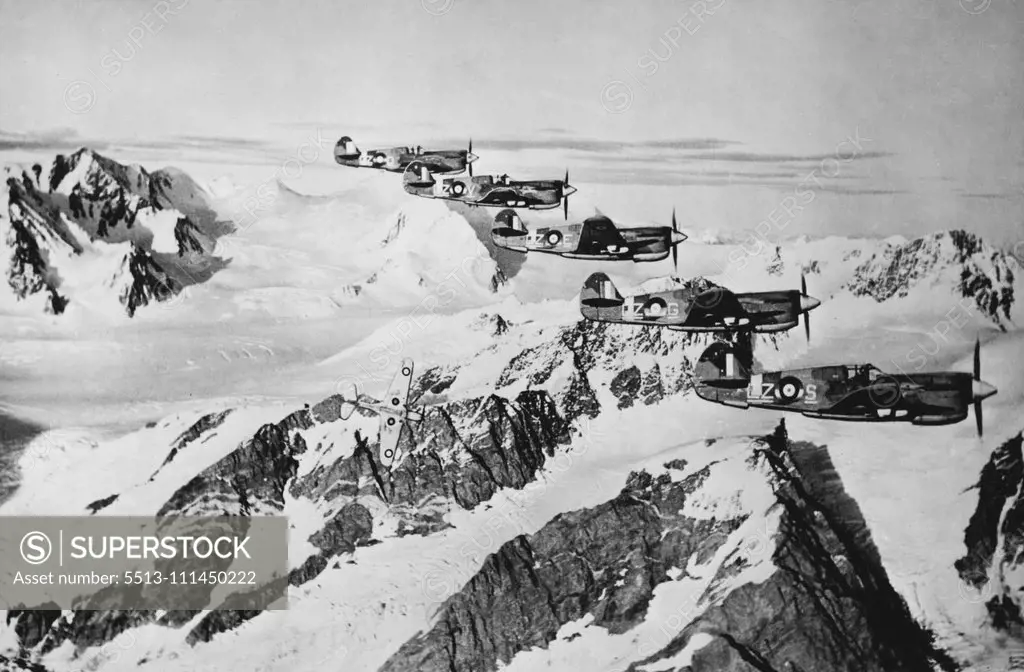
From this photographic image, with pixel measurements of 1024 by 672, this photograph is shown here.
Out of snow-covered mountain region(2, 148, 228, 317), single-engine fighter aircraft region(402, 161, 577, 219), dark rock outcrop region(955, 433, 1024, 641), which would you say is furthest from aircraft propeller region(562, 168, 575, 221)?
dark rock outcrop region(955, 433, 1024, 641)

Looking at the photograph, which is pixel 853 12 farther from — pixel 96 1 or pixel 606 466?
pixel 96 1

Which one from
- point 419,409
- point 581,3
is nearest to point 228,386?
point 419,409

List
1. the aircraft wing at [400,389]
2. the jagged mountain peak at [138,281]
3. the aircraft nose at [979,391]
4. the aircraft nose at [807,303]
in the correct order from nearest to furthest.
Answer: the aircraft nose at [979,391] < the aircraft nose at [807,303] < the aircraft wing at [400,389] < the jagged mountain peak at [138,281]

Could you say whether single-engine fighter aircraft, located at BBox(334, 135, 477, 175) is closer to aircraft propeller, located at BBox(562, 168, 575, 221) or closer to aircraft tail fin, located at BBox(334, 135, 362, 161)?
aircraft tail fin, located at BBox(334, 135, 362, 161)

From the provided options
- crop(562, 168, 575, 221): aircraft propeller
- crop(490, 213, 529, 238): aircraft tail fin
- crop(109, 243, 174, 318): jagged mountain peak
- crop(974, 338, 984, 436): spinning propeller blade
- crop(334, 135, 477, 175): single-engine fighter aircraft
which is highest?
crop(334, 135, 477, 175): single-engine fighter aircraft

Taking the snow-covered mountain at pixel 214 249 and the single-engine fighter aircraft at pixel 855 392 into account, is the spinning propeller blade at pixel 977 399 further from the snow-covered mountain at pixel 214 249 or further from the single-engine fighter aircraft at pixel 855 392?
the snow-covered mountain at pixel 214 249

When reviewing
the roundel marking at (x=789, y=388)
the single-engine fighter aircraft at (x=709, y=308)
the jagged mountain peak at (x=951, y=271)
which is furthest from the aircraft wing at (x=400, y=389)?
the jagged mountain peak at (x=951, y=271)

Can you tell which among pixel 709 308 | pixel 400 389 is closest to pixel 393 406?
pixel 400 389

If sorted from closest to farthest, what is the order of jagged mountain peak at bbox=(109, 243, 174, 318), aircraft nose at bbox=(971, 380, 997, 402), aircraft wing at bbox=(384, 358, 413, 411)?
aircraft nose at bbox=(971, 380, 997, 402)
aircraft wing at bbox=(384, 358, 413, 411)
jagged mountain peak at bbox=(109, 243, 174, 318)
